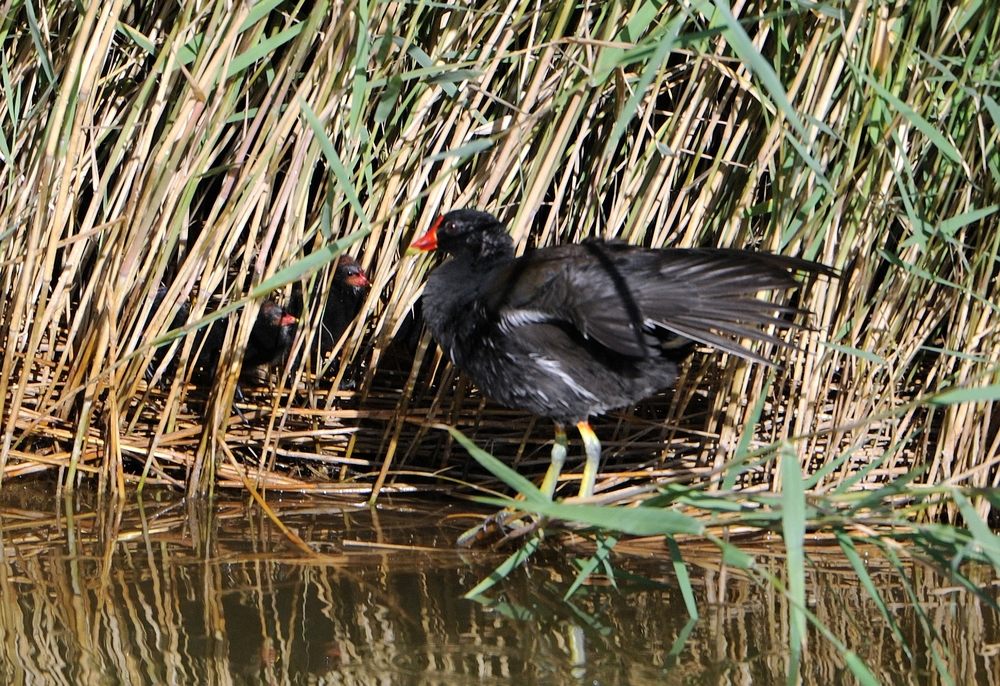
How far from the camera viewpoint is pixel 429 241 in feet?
10.6

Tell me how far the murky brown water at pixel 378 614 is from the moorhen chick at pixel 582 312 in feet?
1.45

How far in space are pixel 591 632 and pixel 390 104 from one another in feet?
4.35

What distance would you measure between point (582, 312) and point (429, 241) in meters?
0.56

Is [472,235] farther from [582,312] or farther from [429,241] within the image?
[582,312]

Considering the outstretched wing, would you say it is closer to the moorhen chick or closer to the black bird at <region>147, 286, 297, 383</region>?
the moorhen chick

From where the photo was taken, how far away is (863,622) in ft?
8.97

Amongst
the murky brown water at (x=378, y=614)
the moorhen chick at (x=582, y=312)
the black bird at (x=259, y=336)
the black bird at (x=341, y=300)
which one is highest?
the moorhen chick at (x=582, y=312)

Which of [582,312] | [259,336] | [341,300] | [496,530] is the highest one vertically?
[582,312]

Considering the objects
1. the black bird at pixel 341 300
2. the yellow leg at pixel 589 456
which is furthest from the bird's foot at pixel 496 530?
the black bird at pixel 341 300

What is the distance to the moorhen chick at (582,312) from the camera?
2.81 metres

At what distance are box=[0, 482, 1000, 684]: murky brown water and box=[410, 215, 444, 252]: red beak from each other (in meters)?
0.77

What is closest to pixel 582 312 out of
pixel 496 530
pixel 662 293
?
pixel 662 293

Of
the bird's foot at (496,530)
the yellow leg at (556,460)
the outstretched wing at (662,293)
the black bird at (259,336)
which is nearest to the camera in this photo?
the outstretched wing at (662,293)

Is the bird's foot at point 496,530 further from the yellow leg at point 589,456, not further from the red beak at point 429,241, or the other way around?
the red beak at point 429,241
